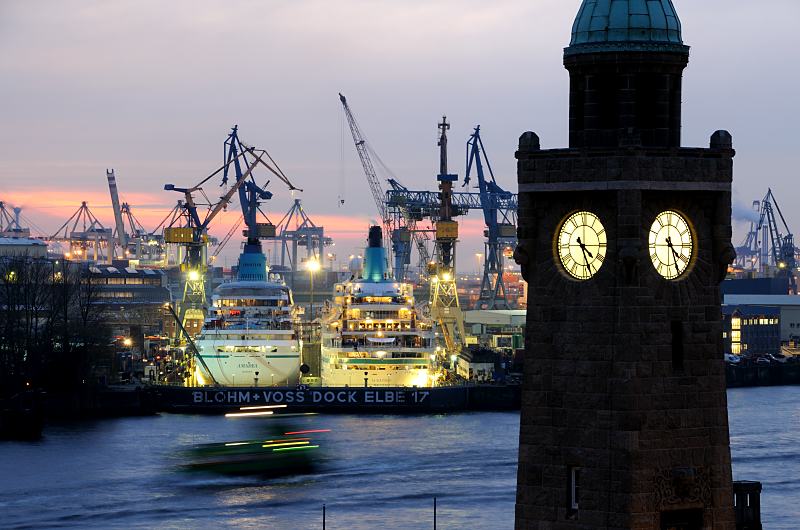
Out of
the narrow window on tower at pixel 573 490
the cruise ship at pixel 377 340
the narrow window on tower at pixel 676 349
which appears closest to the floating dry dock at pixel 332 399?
the cruise ship at pixel 377 340

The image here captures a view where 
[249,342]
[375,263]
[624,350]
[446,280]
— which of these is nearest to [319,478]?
[249,342]

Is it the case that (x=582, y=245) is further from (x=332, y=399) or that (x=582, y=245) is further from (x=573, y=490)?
(x=332, y=399)

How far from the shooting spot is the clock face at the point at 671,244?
20.2m

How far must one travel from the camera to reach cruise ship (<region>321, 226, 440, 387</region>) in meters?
134

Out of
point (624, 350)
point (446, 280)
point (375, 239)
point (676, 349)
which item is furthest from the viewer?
point (446, 280)

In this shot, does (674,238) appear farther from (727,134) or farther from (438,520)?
(438,520)

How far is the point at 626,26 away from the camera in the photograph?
2005 centimetres

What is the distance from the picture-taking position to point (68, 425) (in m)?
117

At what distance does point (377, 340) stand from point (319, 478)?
161 ft

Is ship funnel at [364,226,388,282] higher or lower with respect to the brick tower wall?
higher

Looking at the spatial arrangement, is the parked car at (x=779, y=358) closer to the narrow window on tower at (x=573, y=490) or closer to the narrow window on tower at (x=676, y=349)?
the narrow window on tower at (x=676, y=349)

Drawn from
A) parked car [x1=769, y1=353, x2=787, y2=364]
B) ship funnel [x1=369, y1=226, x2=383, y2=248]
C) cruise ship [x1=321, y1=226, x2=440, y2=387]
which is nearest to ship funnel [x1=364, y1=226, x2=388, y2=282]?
ship funnel [x1=369, y1=226, x2=383, y2=248]

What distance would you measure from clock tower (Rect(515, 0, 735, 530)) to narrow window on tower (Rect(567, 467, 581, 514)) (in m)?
0.01

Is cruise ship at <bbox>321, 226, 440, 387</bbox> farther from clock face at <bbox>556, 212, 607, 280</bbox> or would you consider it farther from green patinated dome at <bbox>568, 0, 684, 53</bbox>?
green patinated dome at <bbox>568, 0, 684, 53</bbox>
